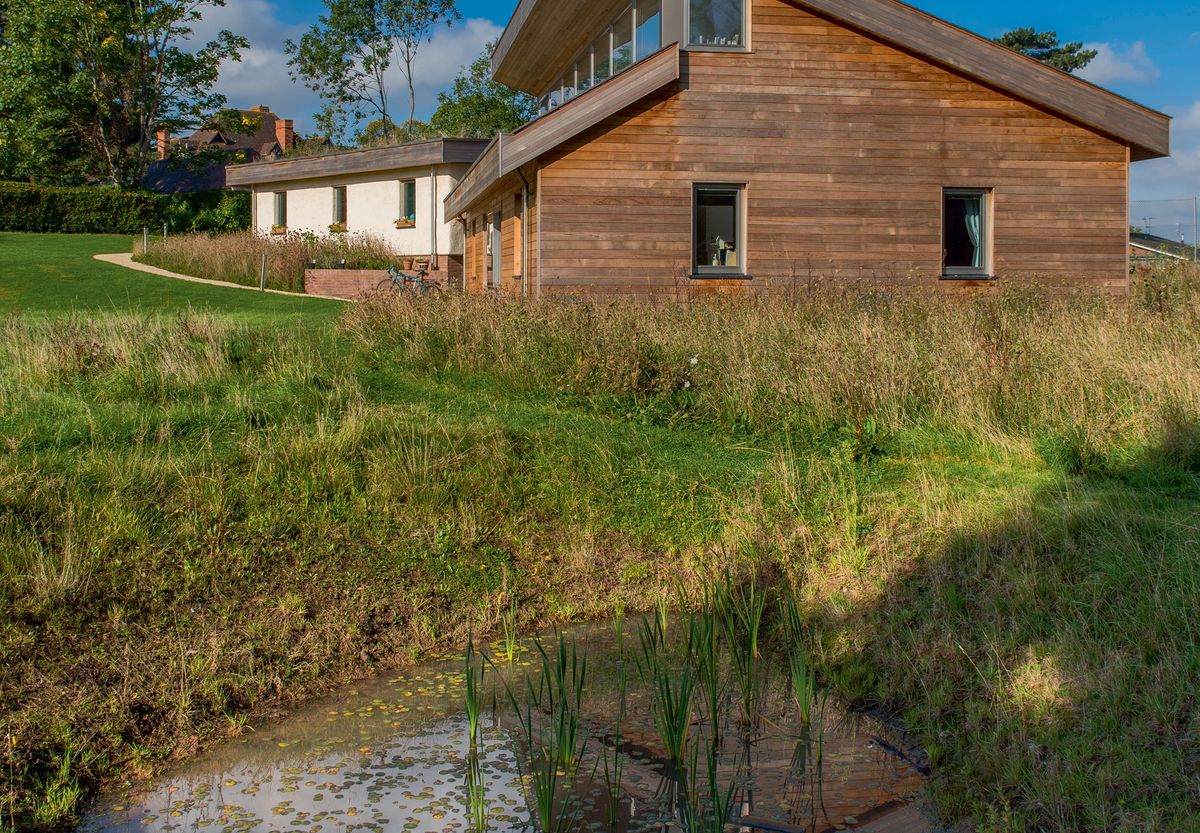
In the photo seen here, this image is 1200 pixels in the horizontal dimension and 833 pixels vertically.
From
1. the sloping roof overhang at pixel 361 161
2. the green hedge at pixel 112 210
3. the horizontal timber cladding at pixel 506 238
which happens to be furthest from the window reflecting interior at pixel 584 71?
the green hedge at pixel 112 210

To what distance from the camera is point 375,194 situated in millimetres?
32406

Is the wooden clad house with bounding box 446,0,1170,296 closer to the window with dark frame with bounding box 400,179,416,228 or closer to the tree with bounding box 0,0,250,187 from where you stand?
the window with dark frame with bounding box 400,179,416,228

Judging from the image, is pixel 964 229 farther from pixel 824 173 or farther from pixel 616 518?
pixel 616 518

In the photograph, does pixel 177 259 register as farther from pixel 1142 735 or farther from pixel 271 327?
pixel 1142 735

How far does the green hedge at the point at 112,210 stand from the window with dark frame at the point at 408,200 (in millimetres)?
13104

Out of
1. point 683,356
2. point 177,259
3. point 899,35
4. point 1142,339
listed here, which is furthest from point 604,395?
point 177,259

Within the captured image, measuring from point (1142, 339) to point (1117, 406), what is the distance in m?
2.44

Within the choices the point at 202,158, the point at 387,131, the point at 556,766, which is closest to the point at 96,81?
the point at 202,158

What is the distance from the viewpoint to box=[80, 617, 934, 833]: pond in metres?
4.50

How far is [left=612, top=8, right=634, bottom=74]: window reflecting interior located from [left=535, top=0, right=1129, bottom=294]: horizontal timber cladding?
2.57m

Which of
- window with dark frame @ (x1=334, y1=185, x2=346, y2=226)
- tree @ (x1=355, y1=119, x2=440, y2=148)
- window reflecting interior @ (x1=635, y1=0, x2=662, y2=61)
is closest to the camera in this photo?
window reflecting interior @ (x1=635, y1=0, x2=662, y2=61)

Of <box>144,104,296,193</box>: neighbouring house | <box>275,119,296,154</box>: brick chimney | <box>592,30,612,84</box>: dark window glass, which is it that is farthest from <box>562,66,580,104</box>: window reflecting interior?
<box>275,119,296,154</box>: brick chimney

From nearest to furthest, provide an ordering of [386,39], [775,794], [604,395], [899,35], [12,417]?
[775,794], [12,417], [604,395], [899,35], [386,39]

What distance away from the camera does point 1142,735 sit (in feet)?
14.9
